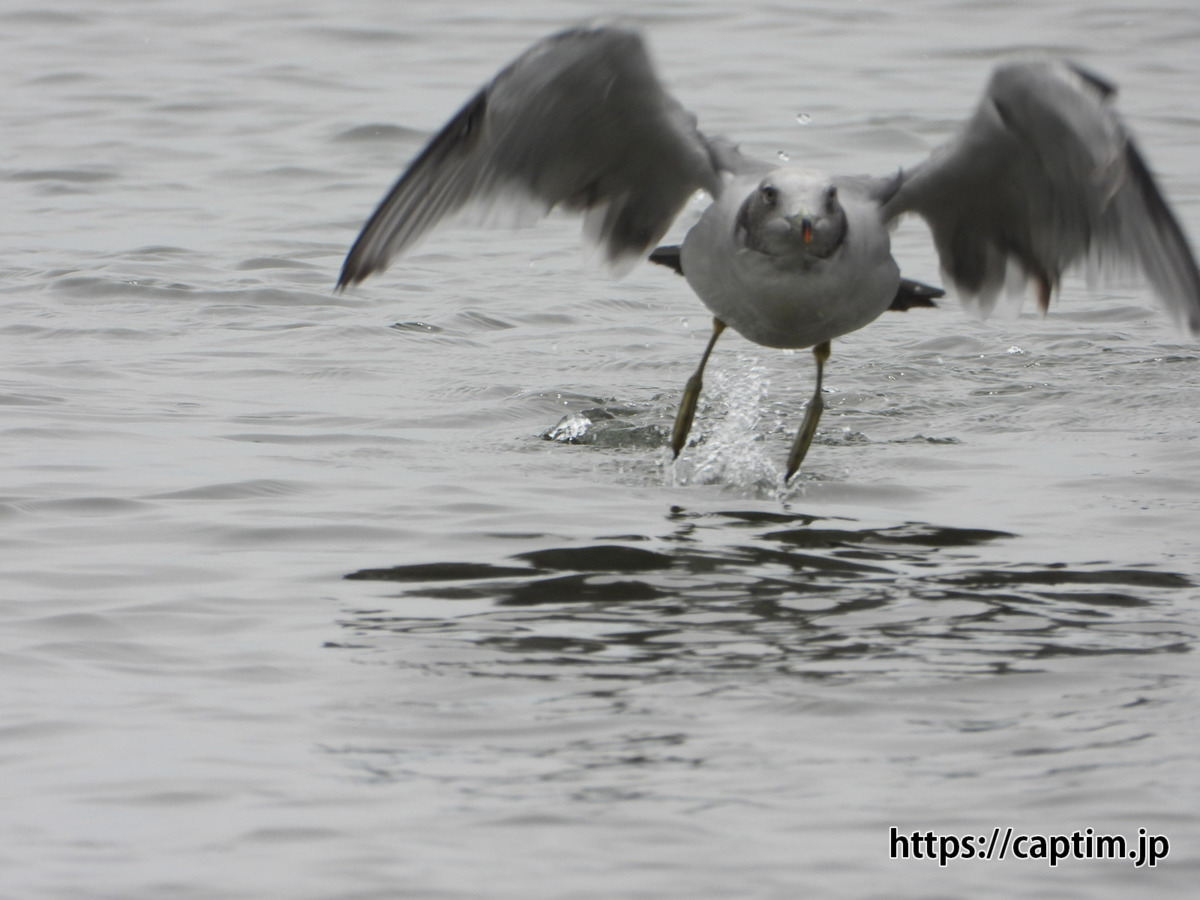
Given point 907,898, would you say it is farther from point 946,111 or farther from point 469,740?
point 946,111

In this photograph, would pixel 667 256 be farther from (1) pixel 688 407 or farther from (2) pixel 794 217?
(2) pixel 794 217

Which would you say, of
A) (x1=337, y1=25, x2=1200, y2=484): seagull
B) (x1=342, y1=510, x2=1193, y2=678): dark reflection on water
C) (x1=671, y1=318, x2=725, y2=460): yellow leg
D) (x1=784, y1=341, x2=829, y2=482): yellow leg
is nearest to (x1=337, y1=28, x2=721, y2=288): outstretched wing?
(x1=337, y1=25, x2=1200, y2=484): seagull

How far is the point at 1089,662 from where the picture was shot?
497 centimetres

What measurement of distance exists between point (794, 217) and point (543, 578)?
1.54 meters

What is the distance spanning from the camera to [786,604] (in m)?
5.50

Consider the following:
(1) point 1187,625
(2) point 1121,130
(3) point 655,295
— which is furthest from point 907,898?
(3) point 655,295

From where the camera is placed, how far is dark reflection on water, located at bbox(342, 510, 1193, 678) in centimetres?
500

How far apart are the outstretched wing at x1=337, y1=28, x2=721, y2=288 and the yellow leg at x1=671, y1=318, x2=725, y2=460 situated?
488 millimetres

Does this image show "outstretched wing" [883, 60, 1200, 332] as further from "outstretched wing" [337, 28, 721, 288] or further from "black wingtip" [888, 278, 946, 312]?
"outstretched wing" [337, 28, 721, 288]

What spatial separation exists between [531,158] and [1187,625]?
9.76ft

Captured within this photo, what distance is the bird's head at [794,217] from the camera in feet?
20.8

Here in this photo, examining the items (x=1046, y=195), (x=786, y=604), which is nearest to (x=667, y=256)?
(x=1046, y=195)

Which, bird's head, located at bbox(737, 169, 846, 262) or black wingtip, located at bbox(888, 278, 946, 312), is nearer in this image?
bird's head, located at bbox(737, 169, 846, 262)

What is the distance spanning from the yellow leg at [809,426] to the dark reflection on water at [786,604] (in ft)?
2.40
